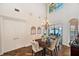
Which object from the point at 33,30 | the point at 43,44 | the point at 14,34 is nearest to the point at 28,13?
the point at 33,30

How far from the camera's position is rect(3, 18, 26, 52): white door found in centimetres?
203

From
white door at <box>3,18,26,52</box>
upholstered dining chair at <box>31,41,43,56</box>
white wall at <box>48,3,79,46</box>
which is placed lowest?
upholstered dining chair at <box>31,41,43,56</box>

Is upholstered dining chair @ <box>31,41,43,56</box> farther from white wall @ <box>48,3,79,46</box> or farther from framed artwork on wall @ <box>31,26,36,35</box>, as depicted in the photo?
white wall @ <box>48,3,79,46</box>

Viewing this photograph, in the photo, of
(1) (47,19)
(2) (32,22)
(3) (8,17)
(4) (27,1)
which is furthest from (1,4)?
(1) (47,19)

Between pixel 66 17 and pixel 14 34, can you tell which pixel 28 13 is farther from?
pixel 66 17

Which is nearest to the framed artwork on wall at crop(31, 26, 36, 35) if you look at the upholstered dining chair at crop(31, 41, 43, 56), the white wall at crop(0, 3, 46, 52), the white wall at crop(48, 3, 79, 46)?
the white wall at crop(0, 3, 46, 52)

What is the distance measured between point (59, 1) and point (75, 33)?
2.01 ft

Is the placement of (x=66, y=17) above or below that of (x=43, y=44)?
above

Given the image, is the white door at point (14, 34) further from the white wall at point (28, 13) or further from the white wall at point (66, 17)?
the white wall at point (66, 17)

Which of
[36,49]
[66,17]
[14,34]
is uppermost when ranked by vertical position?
[66,17]

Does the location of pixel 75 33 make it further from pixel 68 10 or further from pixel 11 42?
pixel 11 42

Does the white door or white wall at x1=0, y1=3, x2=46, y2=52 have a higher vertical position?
white wall at x1=0, y1=3, x2=46, y2=52

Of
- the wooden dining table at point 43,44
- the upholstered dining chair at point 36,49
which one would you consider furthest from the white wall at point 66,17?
the upholstered dining chair at point 36,49

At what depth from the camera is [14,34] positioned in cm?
205
